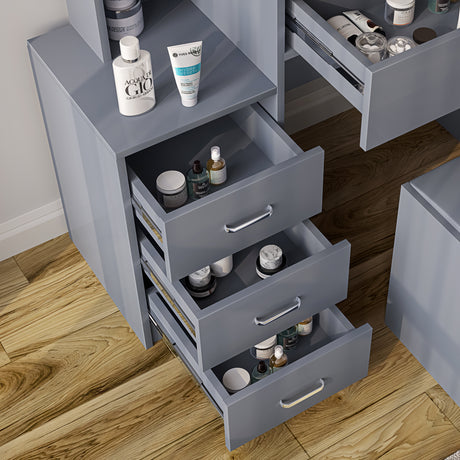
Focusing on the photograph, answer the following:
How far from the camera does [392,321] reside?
2051 millimetres

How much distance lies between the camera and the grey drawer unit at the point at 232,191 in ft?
5.27

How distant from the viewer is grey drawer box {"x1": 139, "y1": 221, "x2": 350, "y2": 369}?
1.65 m

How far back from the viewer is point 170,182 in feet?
5.71

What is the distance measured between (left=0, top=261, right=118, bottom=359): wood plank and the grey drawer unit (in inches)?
20.0

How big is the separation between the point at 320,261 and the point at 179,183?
13.3 inches

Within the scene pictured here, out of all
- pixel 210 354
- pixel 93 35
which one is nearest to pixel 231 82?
pixel 93 35

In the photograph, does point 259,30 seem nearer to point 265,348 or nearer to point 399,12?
point 399,12

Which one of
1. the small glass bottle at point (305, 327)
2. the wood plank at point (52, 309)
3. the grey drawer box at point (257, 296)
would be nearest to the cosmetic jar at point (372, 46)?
the grey drawer box at point (257, 296)

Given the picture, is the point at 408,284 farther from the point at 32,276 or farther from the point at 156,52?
the point at 32,276

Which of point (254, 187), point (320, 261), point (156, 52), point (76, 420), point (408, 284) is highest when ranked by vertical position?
point (156, 52)

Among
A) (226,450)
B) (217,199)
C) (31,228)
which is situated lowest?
(226,450)

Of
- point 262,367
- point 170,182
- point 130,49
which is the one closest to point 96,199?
point 170,182

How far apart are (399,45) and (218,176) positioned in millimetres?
465

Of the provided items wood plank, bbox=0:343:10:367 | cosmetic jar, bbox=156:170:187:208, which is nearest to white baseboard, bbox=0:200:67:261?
wood plank, bbox=0:343:10:367
